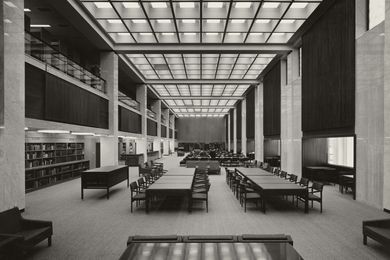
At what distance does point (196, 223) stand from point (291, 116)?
10622 millimetres

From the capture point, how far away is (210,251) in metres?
3.22

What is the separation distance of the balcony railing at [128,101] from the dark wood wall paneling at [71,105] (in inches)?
142

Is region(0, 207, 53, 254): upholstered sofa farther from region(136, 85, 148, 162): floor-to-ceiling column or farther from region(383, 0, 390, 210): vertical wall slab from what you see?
region(136, 85, 148, 162): floor-to-ceiling column

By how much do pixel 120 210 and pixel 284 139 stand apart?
1154 cm

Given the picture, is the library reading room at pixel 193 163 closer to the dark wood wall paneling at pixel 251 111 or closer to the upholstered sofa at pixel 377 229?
the upholstered sofa at pixel 377 229

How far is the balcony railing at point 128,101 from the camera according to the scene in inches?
709

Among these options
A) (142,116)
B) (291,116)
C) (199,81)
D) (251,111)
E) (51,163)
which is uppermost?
(199,81)

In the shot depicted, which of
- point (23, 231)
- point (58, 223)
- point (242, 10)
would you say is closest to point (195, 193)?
point (58, 223)

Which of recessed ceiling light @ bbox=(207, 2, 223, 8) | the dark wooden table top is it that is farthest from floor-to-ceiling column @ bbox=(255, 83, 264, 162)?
the dark wooden table top

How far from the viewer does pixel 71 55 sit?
48.5ft

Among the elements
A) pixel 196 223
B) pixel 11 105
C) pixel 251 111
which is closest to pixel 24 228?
pixel 196 223

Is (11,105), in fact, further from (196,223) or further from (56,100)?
(196,223)

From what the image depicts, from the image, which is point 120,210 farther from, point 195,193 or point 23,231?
point 23,231

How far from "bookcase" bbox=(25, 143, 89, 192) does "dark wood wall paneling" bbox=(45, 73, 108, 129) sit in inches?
91.9
